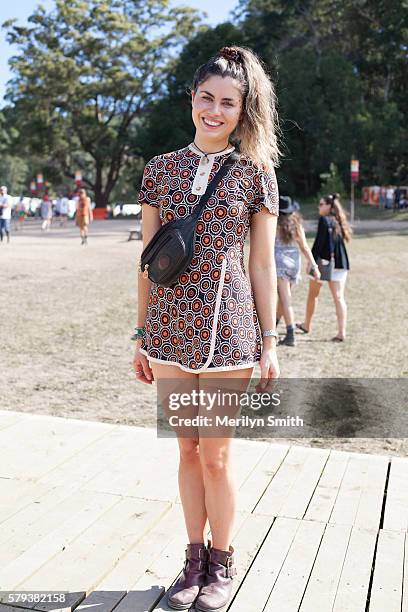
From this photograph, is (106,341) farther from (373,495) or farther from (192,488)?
(192,488)

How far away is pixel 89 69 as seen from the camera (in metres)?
47.6

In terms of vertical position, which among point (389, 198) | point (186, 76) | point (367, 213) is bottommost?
point (367, 213)

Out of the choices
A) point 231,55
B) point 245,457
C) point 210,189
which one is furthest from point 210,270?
point 245,457

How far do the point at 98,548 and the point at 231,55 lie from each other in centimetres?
209

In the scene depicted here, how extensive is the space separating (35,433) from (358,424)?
8.00ft

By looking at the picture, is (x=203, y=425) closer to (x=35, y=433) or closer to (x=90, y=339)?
(x=35, y=433)

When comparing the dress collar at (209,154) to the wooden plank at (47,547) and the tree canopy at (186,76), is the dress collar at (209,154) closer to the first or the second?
the wooden plank at (47,547)

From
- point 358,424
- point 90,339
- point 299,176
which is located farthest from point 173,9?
point 358,424

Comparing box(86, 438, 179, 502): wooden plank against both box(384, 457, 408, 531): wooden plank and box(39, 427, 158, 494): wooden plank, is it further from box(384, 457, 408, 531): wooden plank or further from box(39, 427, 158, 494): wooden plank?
box(384, 457, 408, 531): wooden plank

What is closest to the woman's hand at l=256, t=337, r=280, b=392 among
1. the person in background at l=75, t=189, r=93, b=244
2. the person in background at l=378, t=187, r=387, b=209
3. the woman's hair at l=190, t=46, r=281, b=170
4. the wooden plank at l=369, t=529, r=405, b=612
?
the woman's hair at l=190, t=46, r=281, b=170

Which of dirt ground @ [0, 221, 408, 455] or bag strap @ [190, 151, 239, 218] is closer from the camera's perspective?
bag strap @ [190, 151, 239, 218]

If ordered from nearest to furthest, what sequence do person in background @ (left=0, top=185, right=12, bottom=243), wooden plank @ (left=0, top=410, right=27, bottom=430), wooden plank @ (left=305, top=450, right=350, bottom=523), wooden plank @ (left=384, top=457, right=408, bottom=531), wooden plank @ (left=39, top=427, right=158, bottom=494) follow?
1. wooden plank @ (left=384, top=457, right=408, bottom=531)
2. wooden plank @ (left=305, top=450, right=350, bottom=523)
3. wooden plank @ (left=39, top=427, right=158, bottom=494)
4. wooden plank @ (left=0, top=410, right=27, bottom=430)
5. person in background @ (left=0, top=185, right=12, bottom=243)

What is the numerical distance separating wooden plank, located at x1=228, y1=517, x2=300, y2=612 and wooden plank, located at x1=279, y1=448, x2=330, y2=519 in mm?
111

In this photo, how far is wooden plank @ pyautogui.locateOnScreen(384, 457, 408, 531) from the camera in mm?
3420
